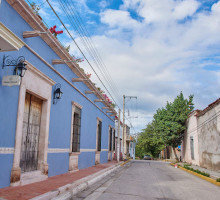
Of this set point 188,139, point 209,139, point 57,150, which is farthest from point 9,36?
point 188,139

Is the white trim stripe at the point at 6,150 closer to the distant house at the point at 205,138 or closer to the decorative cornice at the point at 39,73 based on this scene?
the decorative cornice at the point at 39,73

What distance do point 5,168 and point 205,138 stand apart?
14.6m

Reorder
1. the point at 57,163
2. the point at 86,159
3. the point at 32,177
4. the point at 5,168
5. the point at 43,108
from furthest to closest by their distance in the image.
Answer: the point at 86,159, the point at 57,163, the point at 43,108, the point at 32,177, the point at 5,168

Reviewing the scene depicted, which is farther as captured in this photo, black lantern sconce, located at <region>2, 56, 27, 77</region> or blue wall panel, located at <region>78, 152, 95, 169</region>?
blue wall panel, located at <region>78, 152, 95, 169</region>

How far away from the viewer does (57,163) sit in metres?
9.02

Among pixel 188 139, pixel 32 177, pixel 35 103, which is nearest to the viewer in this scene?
pixel 32 177

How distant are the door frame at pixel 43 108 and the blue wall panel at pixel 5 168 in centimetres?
12

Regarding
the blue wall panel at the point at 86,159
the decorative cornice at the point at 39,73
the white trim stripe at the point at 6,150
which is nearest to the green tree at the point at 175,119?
the blue wall panel at the point at 86,159

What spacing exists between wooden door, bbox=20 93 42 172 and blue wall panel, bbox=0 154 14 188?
3.54 feet

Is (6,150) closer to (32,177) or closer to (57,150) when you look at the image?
(32,177)

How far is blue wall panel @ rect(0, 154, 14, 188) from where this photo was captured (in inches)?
220

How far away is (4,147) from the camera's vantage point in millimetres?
5715

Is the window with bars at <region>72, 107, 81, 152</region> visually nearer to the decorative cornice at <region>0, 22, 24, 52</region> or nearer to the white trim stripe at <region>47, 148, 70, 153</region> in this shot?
the white trim stripe at <region>47, 148, 70, 153</region>

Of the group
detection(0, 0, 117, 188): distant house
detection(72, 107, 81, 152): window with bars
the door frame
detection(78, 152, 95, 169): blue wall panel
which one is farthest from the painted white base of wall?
detection(78, 152, 95, 169): blue wall panel
